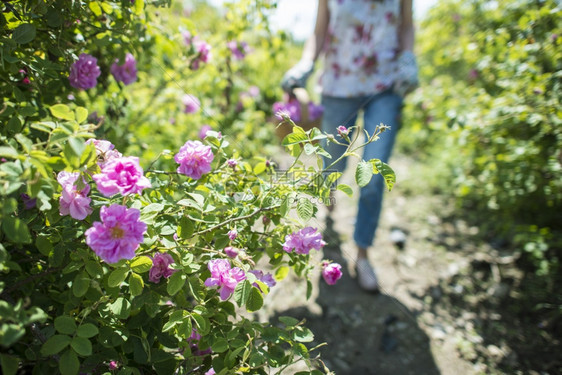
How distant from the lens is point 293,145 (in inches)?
42.8

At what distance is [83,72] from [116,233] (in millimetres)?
779

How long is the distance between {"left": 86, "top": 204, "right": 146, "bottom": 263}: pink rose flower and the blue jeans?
1413mm

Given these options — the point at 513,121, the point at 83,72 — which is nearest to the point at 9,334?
the point at 83,72

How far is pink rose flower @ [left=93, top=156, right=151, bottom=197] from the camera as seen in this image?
0.87 meters

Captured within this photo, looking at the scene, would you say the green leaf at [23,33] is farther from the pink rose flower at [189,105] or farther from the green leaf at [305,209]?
the pink rose flower at [189,105]

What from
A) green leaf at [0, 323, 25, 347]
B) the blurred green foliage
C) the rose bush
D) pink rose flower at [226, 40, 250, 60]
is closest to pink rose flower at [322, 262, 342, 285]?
the rose bush

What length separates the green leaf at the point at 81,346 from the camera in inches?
35.3

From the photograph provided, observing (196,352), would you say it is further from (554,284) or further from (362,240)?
(554,284)

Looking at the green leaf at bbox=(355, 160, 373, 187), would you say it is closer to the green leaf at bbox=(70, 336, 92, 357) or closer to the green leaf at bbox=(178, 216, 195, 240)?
the green leaf at bbox=(178, 216, 195, 240)

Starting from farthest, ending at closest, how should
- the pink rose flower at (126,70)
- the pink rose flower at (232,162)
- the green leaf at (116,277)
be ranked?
the pink rose flower at (126,70), the pink rose flower at (232,162), the green leaf at (116,277)

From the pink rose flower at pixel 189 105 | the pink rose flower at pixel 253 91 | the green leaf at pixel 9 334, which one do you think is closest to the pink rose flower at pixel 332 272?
the green leaf at pixel 9 334

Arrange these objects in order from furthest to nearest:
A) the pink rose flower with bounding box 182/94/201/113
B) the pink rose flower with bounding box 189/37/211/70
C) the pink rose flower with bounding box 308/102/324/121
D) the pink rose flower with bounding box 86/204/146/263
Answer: the pink rose flower with bounding box 182/94/201/113
the pink rose flower with bounding box 308/102/324/121
the pink rose flower with bounding box 189/37/211/70
the pink rose flower with bounding box 86/204/146/263

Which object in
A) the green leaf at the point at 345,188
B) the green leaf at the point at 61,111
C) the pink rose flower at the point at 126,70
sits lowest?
the green leaf at the point at 61,111

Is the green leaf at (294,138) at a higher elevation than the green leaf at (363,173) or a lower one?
higher
